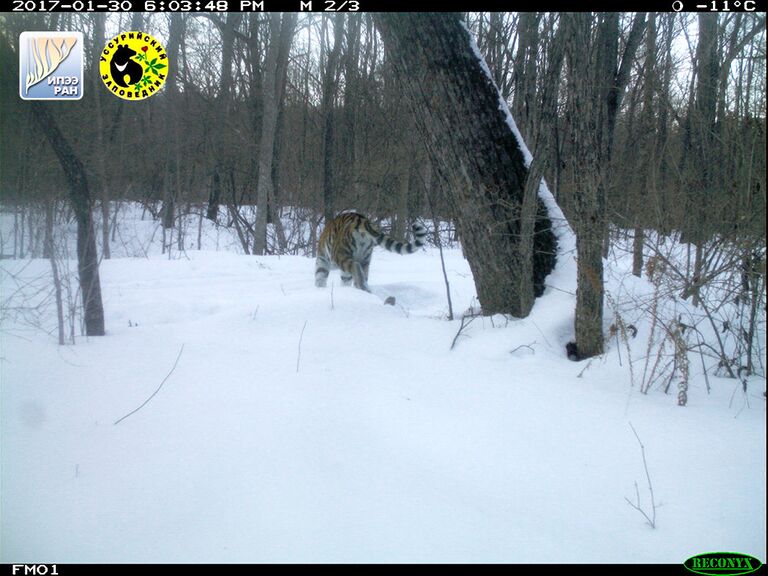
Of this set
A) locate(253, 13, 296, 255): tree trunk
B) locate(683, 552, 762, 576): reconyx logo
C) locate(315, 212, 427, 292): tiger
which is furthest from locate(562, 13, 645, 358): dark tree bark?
A: locate(253, 13, 296, 255): tree trunk

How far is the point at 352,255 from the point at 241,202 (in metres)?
9.02

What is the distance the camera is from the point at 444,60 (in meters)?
4.86

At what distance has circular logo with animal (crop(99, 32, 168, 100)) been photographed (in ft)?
11.6

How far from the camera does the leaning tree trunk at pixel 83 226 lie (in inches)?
164

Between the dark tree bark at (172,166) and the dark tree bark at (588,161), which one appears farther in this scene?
the dark tree bark at (172,166)

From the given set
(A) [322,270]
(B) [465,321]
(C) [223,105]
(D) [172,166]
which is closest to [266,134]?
(C) [223,105]

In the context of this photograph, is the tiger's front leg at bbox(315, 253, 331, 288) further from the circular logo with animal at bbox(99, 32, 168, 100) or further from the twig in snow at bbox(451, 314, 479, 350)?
the circular logo with animal at bbox(99, 32, 168, 100)

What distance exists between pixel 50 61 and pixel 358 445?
2740 millimetres

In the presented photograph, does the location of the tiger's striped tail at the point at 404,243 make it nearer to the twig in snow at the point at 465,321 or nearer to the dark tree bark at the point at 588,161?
the twig in snow at the point at 465,321

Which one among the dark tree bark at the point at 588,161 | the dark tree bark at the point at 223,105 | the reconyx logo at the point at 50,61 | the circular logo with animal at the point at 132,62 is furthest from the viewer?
the dark tree bark at the point at 223,105

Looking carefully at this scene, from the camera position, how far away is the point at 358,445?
9.32ft

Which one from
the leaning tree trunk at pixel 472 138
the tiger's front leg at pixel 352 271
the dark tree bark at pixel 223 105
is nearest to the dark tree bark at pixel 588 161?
the leaning tree trunk at pixel 472 138

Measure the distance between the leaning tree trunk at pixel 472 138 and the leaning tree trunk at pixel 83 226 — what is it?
2702 mm

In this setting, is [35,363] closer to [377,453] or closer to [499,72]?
[377,453]
